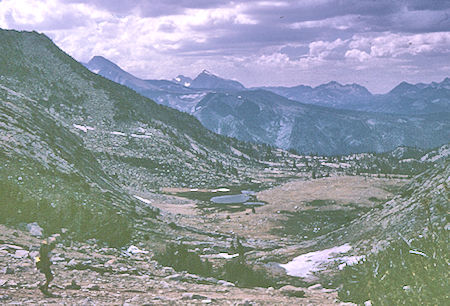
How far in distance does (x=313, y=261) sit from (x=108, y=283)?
53.8ft

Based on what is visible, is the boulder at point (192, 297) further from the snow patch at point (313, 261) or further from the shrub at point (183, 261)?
the snow patch at point (313, 261)

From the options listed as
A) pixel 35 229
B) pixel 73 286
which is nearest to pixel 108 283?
pixel 73 286

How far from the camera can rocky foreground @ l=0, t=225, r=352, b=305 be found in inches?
602

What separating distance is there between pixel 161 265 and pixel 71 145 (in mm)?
24518

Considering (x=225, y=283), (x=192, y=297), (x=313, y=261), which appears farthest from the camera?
(x=313, y=261)

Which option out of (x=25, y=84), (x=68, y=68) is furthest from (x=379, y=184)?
(x=68, y=68)

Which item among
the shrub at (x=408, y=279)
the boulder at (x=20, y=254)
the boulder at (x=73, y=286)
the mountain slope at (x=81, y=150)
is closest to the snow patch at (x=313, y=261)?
the shrub at (x=408, y=279)

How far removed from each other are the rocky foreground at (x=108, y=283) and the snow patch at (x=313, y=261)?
477 cm

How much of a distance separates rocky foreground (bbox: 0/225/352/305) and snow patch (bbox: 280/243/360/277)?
4.77 metres

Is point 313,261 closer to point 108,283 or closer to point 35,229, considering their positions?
point 108,283

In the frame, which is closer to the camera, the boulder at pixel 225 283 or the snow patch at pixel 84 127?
the boulder at pixel 225 283

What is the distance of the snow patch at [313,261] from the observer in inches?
1104

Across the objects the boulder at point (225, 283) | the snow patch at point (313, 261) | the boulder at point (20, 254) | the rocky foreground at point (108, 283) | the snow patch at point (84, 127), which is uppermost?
the snow patch at point (84, 127)

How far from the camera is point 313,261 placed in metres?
30.3
